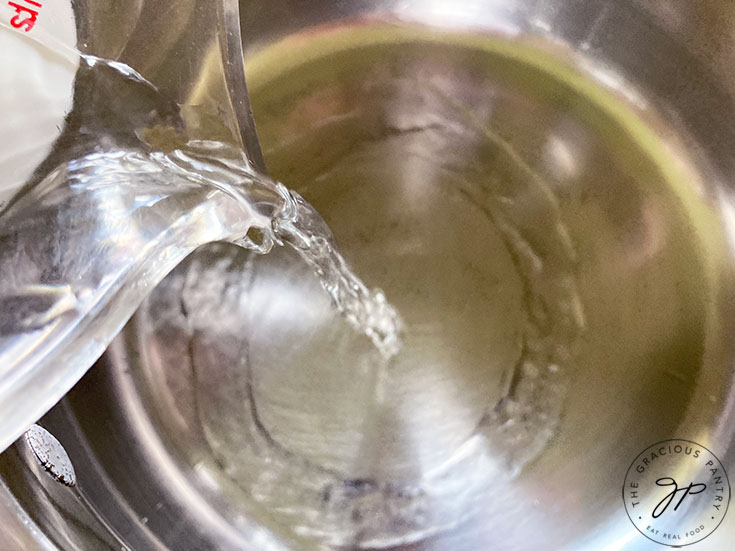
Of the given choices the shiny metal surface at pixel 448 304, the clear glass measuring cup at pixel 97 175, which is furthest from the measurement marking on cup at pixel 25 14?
the shiny metal surface at pixel 448 304

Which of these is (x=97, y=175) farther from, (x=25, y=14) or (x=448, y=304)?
(x=448, y=304)

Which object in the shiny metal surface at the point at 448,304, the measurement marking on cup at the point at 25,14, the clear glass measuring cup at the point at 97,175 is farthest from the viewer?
the shiny metal surface at the point at 448,304

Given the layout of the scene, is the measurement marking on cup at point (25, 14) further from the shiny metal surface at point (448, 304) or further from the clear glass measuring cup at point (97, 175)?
the shiny metal surface at point (448, 304)

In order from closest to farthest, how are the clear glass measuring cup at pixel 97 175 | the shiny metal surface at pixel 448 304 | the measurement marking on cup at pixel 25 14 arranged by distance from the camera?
the clear glass measuring cup at pixel 97 175, the measurement marking on cup at pixel 25 14, the shiny metal surface at pixel 448 304

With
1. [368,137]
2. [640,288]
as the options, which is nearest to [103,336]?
[368,137]

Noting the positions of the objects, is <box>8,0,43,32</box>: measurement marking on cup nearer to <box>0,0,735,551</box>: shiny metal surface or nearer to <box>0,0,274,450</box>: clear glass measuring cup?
<box>0,0,274,450</box>: clear glass measuring cup

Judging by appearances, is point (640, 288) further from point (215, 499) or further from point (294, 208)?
point (215, 499)

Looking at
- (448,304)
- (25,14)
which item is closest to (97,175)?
(25,14)
